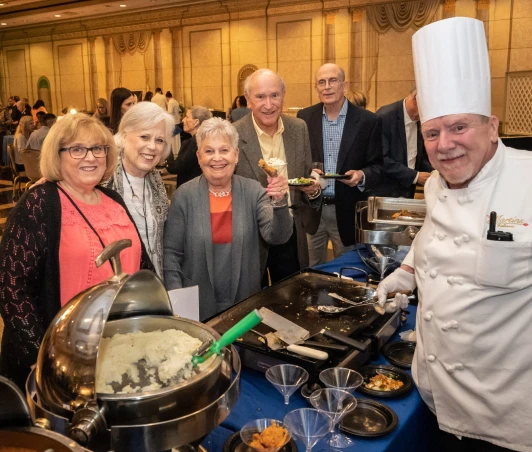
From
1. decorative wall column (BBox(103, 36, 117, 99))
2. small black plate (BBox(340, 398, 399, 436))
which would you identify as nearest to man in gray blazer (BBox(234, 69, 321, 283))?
small black plate (BBox(340, 398, 399, 436))

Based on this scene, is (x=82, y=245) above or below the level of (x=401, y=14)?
below

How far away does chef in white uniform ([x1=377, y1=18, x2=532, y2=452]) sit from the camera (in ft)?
4.37

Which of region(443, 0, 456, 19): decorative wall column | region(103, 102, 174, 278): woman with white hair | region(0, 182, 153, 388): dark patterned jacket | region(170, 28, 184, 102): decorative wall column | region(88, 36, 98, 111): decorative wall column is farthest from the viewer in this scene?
region(88, 36, 98, 111): decorative wall column

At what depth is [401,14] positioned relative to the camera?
388 inches

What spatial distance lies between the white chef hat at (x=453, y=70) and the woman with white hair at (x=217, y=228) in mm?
795

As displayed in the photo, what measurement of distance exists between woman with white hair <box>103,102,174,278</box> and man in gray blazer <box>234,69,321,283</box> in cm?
69

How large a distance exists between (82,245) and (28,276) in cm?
18

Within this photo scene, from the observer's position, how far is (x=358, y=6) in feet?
34.0

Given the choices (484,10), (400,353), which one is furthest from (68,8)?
(400,353)

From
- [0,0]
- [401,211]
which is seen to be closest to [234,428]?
[401,211]

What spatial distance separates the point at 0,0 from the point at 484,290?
47.1 ft

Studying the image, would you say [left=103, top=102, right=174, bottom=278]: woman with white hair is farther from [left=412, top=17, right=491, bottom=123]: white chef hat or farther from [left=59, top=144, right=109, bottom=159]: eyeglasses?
[left=412, top=17, right=491, bottom=123]: white chef hat

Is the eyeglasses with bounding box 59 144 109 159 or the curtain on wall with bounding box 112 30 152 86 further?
the curtain on wall with bounding box 112 30 152 86

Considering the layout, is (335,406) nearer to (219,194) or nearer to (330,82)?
(219,194)
